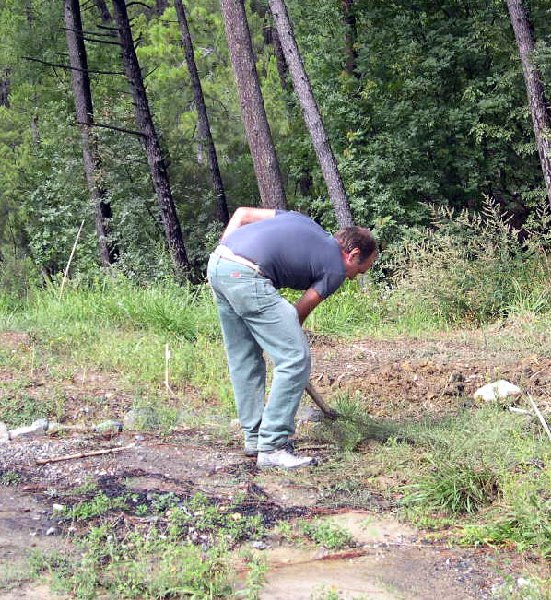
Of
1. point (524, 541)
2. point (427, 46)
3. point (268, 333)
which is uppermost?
point (427, 46)

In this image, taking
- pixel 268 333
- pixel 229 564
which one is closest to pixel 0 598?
pixel 229 564

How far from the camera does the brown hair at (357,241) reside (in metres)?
4.59

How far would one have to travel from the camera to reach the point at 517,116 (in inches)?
569

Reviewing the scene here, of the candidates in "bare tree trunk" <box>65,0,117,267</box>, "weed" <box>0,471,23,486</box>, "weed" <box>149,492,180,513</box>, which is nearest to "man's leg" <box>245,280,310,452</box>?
"weed" <box>149,492,180,513</box>

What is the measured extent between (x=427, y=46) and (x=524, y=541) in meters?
13.8

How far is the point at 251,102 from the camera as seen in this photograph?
36.3 ft

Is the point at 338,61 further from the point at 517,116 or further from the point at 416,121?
the point at 517,116

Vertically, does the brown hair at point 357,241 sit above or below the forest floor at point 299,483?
above

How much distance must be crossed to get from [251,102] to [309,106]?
1.15 m

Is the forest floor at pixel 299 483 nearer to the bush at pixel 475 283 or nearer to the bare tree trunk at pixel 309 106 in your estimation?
the bush at pixel 475 283

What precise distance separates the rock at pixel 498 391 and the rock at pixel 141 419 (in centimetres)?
237

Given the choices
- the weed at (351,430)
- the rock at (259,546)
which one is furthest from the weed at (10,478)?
the weed at (351,430)

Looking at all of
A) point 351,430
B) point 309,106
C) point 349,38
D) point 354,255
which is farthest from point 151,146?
point 354,255

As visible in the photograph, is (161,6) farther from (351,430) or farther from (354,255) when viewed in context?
(354,255)
